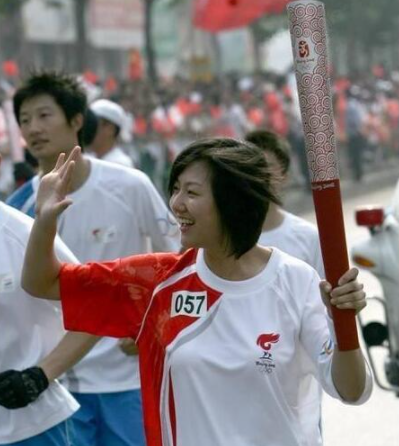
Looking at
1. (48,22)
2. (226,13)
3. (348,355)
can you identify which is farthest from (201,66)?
(348,355)

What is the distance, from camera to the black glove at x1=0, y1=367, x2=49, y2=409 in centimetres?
356

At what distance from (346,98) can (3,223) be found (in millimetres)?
20828

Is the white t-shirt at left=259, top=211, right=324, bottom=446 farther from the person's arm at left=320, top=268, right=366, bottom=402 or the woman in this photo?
the person's arm at left=320, top=268, right=366, bottom=402

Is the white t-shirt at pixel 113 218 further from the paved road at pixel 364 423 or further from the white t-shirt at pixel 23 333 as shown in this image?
the paved road at pixel 364 423

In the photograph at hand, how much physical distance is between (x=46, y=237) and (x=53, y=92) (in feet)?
5.68

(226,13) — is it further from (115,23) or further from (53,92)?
(115,23)

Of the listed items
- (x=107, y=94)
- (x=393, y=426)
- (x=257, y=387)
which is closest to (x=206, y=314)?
(x=257, y=387)

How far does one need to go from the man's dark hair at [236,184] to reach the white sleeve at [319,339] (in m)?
0.18

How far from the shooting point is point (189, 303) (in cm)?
313

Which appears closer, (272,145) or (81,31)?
(272,145)

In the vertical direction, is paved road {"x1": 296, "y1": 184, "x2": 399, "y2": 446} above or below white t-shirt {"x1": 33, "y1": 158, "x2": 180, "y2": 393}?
below

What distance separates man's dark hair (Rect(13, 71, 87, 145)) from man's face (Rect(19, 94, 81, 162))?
Result: 0.05 feet

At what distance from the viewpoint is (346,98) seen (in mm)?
24266

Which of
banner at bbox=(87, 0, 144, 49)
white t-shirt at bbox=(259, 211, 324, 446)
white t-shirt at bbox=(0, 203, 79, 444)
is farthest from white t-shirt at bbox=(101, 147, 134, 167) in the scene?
banner at bbox=(87, 0, 144, 49)
